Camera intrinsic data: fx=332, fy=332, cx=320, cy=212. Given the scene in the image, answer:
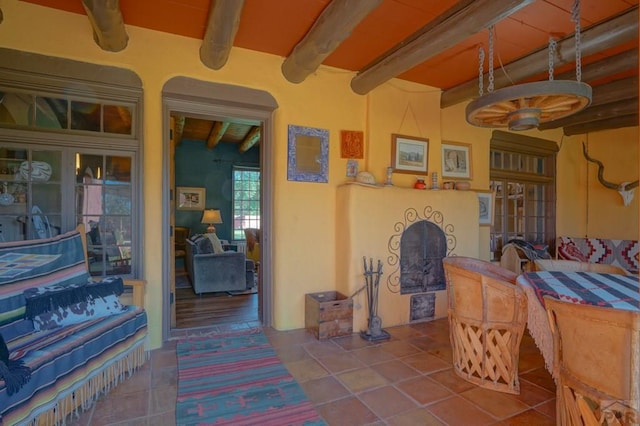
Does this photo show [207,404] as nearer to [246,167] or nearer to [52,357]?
[52,357]

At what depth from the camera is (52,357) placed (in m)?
1.76

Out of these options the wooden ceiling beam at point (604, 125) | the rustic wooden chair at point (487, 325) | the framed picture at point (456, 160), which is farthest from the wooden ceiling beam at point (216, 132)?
the wooden ceiling beam at point (604, 125)

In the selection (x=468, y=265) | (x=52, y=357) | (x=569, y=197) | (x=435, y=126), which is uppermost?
(x=435, y=126)

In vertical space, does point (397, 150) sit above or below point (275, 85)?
below

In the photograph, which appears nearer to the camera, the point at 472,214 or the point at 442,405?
the point at 442,405

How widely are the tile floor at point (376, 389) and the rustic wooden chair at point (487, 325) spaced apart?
115 millimetres

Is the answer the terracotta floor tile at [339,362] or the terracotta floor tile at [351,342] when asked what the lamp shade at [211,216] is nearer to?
the terracotta floor tile at [351,342]

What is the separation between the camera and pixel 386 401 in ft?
7.14

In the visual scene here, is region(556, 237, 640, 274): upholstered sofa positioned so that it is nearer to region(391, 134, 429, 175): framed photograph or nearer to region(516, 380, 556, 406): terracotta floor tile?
region(391, 134, 429, 175): framed photograph

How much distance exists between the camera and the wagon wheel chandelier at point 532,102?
6.40 ft

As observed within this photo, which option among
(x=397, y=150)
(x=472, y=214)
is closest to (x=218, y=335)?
(x=397, y=150)

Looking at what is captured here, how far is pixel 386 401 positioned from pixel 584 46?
3168 mm

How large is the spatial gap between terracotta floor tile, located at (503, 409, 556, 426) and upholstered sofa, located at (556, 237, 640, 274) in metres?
4.16

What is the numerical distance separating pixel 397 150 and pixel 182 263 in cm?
572
